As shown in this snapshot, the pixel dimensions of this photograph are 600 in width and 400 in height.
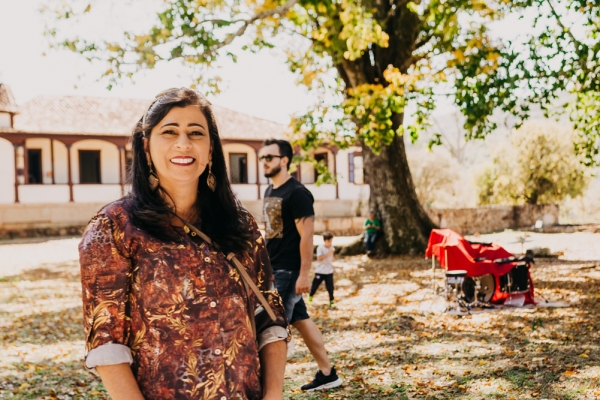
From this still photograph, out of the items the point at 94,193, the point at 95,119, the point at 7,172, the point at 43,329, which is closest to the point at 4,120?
the point at 7,172

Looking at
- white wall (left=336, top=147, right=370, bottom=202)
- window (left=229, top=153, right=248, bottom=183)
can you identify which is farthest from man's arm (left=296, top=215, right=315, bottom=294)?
white wall (left=336, top=147, right=370, bottom=202)

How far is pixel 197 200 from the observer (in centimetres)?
221

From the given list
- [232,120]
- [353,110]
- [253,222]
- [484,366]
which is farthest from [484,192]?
[253,222]

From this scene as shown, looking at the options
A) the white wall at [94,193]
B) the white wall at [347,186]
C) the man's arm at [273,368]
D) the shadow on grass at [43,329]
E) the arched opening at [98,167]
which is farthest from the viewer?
the white wall at [347,186]

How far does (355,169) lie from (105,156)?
14205 mm

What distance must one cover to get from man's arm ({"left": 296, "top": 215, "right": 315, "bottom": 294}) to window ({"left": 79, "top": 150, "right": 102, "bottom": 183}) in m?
26.9

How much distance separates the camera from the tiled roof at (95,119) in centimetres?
2852

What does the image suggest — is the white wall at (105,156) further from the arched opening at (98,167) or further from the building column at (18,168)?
the building column at (18,168)

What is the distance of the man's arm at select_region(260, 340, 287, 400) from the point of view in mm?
2080

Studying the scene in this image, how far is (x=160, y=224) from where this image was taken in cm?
196

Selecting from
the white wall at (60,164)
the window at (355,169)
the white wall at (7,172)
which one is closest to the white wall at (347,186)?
the window at (355,169)

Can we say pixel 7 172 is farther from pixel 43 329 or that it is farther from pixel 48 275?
pixel 43 329

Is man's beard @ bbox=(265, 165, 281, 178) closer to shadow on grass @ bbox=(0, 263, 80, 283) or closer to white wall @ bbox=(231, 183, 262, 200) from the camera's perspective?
shadow on grass @ bbox=(0, 263, 80, 283)

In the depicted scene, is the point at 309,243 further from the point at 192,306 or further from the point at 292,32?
the point at 292,32
